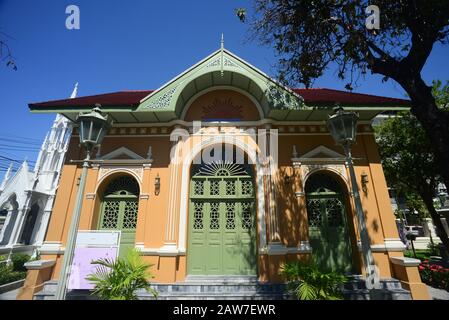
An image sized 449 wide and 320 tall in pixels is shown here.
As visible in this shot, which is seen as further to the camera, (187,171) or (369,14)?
(187,171)

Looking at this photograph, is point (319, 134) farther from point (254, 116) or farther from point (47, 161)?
point (47, 161)

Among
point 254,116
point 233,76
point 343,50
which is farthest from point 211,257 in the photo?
point 343,50

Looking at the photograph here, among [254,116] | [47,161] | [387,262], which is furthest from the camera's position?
[47,161]

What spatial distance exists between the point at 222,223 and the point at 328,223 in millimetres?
3329

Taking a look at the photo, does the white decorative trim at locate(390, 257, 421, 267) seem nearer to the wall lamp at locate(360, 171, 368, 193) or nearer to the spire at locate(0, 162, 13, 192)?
the wall lamp at locate(360, 171, 368, 193)

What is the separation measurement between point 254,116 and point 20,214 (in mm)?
15589

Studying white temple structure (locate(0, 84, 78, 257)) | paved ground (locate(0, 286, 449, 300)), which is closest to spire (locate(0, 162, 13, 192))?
white temple structure (locate(0, 84, 78, 257))

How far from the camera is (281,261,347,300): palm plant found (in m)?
4.77

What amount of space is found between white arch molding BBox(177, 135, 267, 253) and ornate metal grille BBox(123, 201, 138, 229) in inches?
61.8

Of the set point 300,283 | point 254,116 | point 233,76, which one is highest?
point 233,76

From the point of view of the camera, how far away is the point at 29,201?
14789 mm

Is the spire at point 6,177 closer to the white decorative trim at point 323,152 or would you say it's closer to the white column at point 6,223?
the white column at point 6,223

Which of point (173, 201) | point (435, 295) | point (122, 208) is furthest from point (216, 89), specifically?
point (435, 295)

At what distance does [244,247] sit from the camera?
711 cm
